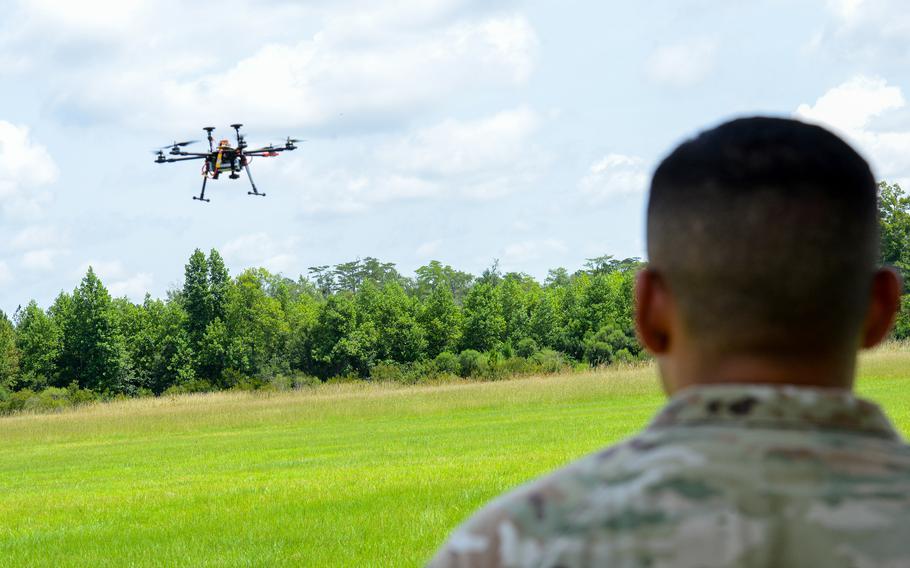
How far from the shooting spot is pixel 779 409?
1.48 meters

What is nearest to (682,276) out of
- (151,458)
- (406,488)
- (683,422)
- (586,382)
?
(683,422)

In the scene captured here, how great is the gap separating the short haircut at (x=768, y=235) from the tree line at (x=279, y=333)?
7839 cm

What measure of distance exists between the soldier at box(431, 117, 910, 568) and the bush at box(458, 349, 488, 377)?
66844 millimetres

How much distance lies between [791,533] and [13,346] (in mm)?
93256

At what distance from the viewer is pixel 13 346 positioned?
8788cm

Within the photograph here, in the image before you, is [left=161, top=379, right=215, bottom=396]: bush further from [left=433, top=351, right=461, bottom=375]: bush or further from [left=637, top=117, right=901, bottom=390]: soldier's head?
[left=637, top=117, right=901, bottom=390]: soldier's head

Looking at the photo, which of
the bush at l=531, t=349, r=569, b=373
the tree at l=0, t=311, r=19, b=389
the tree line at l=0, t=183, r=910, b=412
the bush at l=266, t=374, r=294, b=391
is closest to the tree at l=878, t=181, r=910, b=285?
the tree line at l=0, t=183, r=910, b=412

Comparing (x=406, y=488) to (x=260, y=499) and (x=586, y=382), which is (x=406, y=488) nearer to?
(x=260, y=499)

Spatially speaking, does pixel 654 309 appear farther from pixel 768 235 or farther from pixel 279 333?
pixel 279 333

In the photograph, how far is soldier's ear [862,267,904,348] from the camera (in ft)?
5.61

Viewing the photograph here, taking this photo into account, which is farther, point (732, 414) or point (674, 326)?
point (674, 326)

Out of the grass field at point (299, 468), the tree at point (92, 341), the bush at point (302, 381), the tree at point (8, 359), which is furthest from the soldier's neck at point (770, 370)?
the tree at point (92, 341)

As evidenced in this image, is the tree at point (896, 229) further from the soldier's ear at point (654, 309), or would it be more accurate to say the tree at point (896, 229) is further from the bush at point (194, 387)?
the soldier's ear at point (654, 309)

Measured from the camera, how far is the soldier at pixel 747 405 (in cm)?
141
